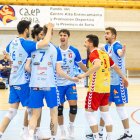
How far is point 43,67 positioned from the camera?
18.1 ft

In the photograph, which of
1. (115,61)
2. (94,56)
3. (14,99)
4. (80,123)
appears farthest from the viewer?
(80,123)

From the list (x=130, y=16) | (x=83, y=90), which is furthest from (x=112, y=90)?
(x=130, y=16)

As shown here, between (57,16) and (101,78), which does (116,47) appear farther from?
(57,16)

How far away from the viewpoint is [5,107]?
10.1m

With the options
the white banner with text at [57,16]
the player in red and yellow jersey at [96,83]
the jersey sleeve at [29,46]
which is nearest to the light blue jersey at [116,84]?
the player in red and yellow jersey at [96,83]

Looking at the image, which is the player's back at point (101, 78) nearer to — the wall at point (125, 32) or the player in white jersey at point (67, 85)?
the player in white jersey at point (67, 85)

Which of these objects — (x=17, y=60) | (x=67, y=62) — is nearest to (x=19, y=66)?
(x=17, y=60)

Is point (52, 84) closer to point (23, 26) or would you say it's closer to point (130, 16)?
point (23, 26)

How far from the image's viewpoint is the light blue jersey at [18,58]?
19.0 ft

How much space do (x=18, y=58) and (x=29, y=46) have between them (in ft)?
1.23

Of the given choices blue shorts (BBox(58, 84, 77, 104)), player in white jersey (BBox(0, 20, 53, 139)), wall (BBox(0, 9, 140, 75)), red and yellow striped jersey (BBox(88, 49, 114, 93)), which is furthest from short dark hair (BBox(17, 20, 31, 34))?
wall (BBox(0, 9, 140, 75))

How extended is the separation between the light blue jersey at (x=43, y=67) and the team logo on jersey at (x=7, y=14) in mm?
14145

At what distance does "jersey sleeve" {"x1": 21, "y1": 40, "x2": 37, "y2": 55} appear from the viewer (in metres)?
5.53

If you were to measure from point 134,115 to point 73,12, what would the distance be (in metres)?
12.1
